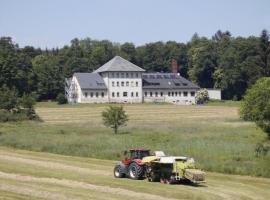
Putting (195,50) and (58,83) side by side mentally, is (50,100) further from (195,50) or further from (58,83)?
(195,50)

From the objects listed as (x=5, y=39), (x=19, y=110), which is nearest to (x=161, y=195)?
(x=19, y=110)

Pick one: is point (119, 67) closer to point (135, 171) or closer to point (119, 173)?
point (119, 173)

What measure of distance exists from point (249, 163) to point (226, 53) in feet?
424

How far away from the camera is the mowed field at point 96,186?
21000mm

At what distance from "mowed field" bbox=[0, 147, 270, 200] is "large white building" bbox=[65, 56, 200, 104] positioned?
107m

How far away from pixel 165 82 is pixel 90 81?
20.1m

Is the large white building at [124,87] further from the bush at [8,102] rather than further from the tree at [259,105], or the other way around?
the tree at [259,105]

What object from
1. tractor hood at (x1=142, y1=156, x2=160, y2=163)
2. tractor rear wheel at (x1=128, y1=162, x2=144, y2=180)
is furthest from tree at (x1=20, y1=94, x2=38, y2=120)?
tractor hood at (x1=142, y1=156, x2=160, y2=163)

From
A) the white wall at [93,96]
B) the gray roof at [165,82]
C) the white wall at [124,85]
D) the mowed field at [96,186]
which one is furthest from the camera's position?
the gray roof at [165,82]

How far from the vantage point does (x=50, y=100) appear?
142 meters

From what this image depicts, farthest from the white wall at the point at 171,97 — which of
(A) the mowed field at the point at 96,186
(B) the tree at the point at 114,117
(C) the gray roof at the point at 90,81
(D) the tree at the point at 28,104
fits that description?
(A) the mowed field at the point at 96,186

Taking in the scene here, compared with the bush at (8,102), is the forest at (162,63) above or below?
above

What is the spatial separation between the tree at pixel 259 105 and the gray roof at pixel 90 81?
85.3 m

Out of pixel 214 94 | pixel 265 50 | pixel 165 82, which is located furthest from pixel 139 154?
pixel 214 94
